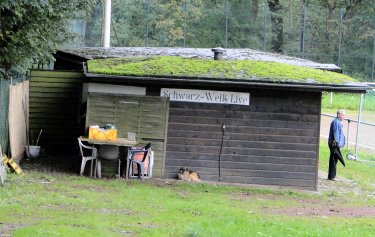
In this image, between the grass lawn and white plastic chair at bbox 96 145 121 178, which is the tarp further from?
white plastic chair at bbox 96 145 121 178

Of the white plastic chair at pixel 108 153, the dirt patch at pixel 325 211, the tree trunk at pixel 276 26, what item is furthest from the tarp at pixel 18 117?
the tree trunk at pixel 276 26

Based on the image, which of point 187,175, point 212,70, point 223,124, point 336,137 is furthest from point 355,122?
point 187,175

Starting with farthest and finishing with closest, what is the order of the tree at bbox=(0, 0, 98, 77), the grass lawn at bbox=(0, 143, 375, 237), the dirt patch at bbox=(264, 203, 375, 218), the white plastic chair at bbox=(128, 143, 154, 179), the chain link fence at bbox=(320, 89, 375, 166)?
the chain link fence at bbox=(320, 89, 375, 166)
the white plastic chair at bbox=(128, 143, 154, 179)
the tree at bbox=(0, 0, 98, 77)
the dirt patch at bbox=(264, 203, 375, 218)
the grass lawn at bbox=(0, 143, 375, 237)

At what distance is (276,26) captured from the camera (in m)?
43.7

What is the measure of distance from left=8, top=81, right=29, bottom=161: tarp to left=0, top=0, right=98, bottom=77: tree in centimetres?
75

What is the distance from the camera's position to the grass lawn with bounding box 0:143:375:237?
10125mm

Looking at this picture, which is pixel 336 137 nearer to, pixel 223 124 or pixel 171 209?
pixel 223 124

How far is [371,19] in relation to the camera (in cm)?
4562

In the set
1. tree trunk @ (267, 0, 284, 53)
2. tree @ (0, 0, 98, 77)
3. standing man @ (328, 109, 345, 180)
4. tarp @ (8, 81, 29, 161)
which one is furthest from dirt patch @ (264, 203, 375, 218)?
tree trunk @ (267, 0, 284, 53)

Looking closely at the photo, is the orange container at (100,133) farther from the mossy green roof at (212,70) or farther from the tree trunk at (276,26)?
the tree trunk at (276,26)

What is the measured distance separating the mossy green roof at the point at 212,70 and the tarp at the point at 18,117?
76.5 inches

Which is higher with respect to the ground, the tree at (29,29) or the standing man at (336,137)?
the tree at (29,29)

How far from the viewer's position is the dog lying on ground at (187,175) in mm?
16641

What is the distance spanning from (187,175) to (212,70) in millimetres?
2432
